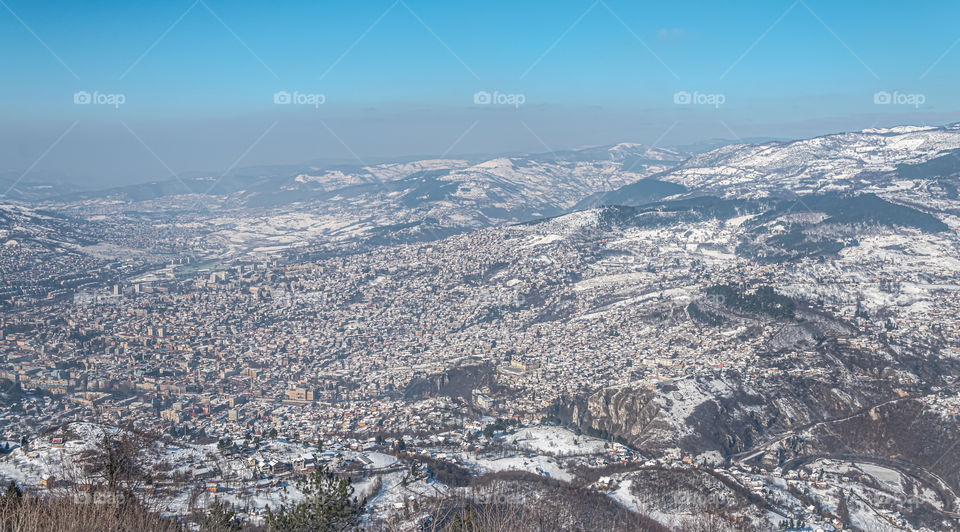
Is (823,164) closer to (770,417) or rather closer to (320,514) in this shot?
→ (770,417)

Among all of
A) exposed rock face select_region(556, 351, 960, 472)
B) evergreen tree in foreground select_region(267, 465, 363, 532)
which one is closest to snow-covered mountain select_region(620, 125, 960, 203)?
exposed rock face select_region(556, 351, 960, 472)

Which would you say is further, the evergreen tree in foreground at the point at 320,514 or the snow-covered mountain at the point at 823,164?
the snow-covered mountain at the point at 823,164

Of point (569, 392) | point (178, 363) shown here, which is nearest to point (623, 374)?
point (569, 392)

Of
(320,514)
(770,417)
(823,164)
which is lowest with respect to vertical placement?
(770,417)

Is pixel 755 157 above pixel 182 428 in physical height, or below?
above

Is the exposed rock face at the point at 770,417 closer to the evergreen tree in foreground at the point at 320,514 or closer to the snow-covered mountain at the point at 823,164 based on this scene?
the evergreen tree in foreground at the point at 320,514

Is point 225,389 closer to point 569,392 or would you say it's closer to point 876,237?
point 569,392

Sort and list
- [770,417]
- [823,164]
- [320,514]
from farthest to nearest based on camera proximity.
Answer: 1. [823,164]
2. [770,417]
3. [320,514]

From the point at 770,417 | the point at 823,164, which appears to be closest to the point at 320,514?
the point at 770,417

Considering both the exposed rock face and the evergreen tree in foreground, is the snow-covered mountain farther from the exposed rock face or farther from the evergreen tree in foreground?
the evergreen tree in foreground

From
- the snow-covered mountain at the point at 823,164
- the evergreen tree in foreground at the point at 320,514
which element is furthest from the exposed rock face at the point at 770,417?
the snow-covered mountain at the point at 823,164

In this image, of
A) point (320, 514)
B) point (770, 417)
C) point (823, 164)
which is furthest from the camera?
point (823, 164)
